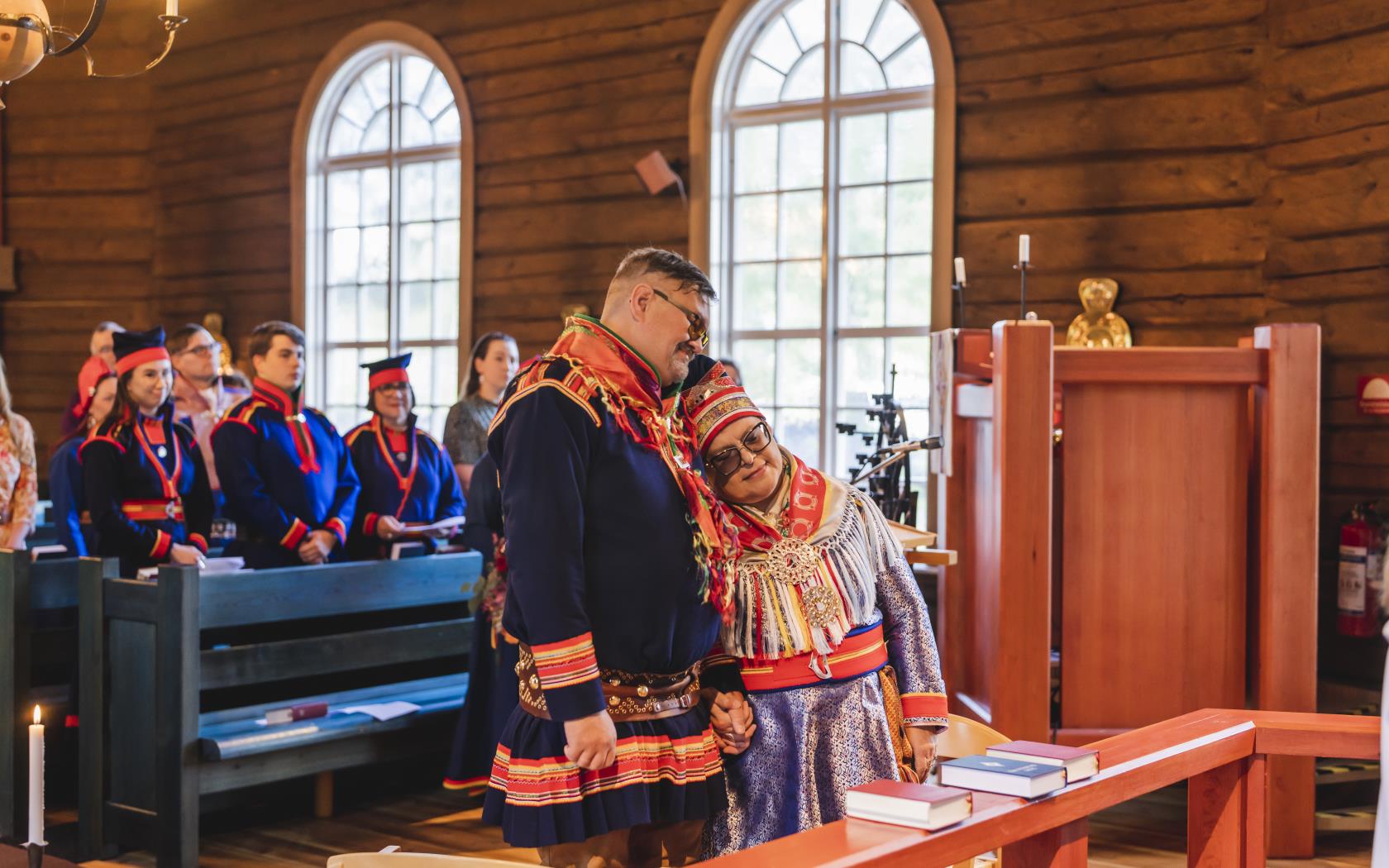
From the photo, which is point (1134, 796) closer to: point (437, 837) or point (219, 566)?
point (437, 837)

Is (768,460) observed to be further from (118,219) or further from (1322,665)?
(118,219)

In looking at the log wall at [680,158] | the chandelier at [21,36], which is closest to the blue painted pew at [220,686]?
the chandelier at [21,36]

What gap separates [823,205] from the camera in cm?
654

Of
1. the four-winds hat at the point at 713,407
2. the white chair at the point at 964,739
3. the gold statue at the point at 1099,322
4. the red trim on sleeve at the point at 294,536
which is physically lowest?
the white chair at the point at 964,739

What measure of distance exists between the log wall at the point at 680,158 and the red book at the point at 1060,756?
A: 2860 mm

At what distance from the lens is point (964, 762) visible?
69.5 inches

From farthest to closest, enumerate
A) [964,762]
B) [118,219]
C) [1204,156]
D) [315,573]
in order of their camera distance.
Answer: [118,219], [1204,156], [315,573], [964,762]

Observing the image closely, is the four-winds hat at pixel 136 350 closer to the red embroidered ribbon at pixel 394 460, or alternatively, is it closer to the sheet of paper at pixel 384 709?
the red embroidered ribbon at pixel 394 460

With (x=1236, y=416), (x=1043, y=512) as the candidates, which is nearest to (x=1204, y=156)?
(x=1236, y=416)

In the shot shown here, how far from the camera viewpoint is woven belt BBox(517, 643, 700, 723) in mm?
2020

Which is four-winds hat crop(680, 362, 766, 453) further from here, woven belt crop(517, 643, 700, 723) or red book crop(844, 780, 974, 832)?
red book crop(844, 780, 974, 832)

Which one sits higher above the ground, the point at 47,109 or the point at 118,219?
the point at 47,109

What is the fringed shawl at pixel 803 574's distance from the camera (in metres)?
2.13

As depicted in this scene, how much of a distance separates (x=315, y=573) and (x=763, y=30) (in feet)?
12.4
